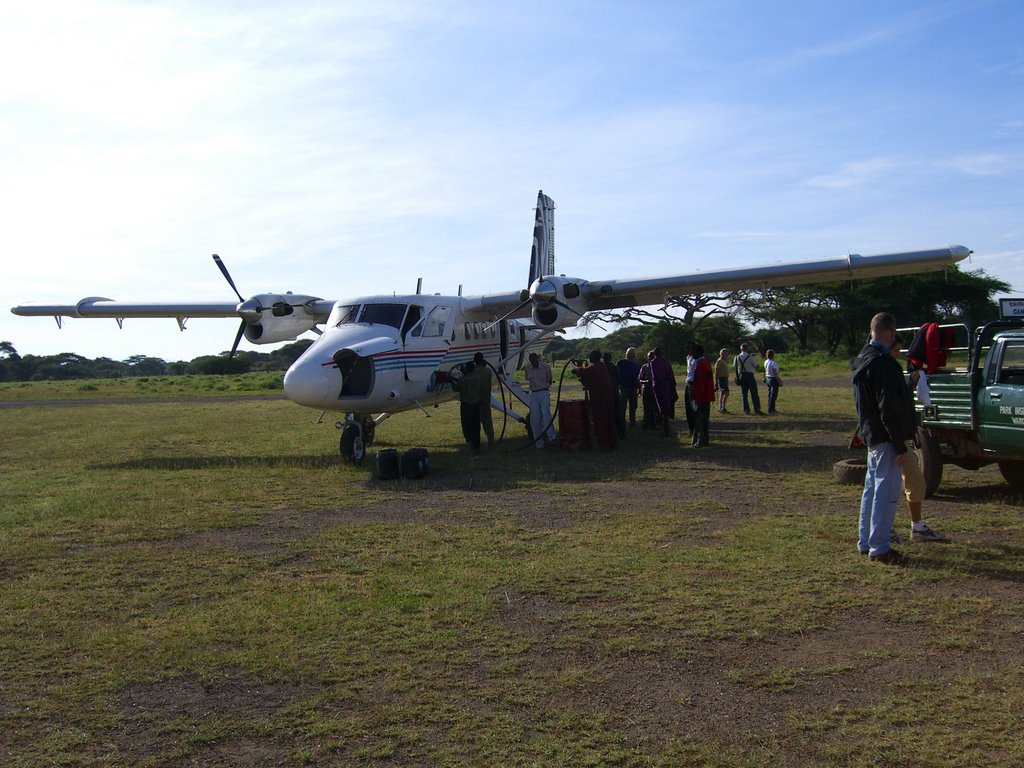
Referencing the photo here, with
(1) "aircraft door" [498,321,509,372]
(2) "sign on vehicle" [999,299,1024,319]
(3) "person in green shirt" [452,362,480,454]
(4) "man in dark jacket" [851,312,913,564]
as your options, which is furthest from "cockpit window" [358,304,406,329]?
(4) "man in dark jacket" [851,312,913,564]

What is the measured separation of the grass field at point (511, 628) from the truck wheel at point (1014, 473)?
266mm

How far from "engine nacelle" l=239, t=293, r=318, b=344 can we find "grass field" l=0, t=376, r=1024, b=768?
783 centimetres

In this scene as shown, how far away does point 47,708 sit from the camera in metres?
4.56

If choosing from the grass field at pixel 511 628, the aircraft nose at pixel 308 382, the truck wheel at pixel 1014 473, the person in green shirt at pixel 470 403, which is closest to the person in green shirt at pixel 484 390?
the person in green shirt at pixel 470 403

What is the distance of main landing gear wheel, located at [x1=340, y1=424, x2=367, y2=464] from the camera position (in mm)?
14047

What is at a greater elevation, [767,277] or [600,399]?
[767,277]

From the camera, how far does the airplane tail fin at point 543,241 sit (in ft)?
79.5

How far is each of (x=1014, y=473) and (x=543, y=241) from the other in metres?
16.5

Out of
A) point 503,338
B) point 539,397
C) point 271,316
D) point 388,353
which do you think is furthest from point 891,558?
point 271,316

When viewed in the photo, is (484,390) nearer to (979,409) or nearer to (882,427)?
(979,409)

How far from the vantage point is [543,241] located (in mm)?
24734

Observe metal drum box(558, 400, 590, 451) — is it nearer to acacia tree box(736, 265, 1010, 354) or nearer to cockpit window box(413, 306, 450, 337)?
cockpit window box(413, 306, 450, 337)

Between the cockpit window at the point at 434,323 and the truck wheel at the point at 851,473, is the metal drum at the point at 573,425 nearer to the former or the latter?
the cockpit window at the point at 434,323

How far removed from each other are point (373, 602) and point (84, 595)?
2281mm
